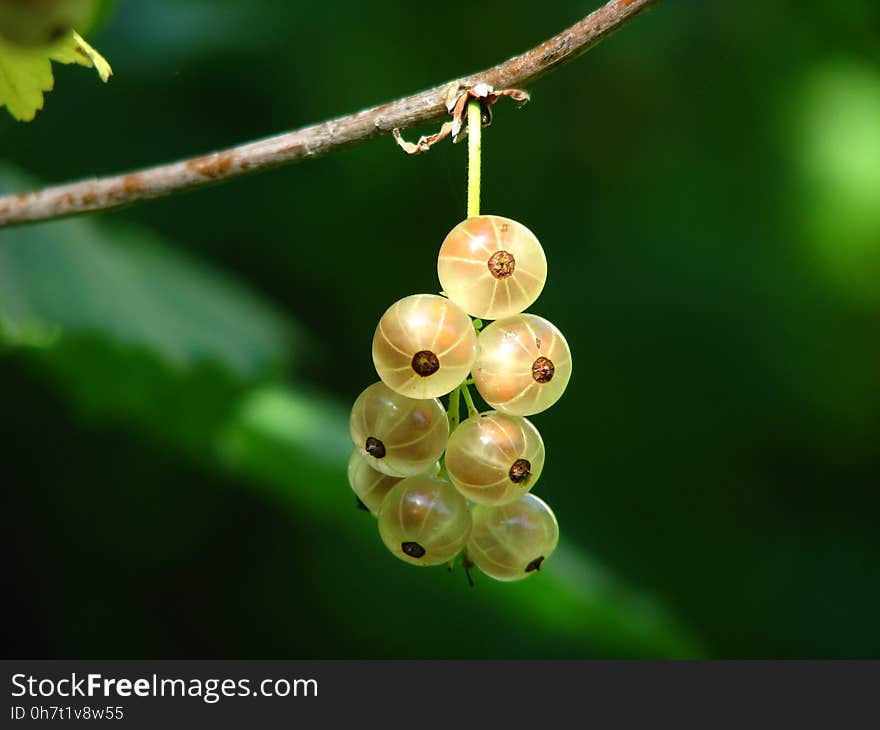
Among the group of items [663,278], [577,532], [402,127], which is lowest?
[402,127]

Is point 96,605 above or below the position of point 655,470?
below

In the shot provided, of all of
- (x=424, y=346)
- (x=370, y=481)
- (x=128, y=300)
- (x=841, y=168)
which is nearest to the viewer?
(x=424, y=346)

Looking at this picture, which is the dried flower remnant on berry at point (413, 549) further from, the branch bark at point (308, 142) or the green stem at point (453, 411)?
the branch bark at point (308, 142)

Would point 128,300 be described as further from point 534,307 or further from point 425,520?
point 425,520

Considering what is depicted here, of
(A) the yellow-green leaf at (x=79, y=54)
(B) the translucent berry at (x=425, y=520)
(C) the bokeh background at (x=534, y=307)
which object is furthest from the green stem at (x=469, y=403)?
(C) the bokeh background at (x=534, y=307)

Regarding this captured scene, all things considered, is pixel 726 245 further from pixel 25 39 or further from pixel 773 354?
pixel 25 39

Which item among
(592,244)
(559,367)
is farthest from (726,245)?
(559,367)

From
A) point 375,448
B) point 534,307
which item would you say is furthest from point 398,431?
point 534,307
